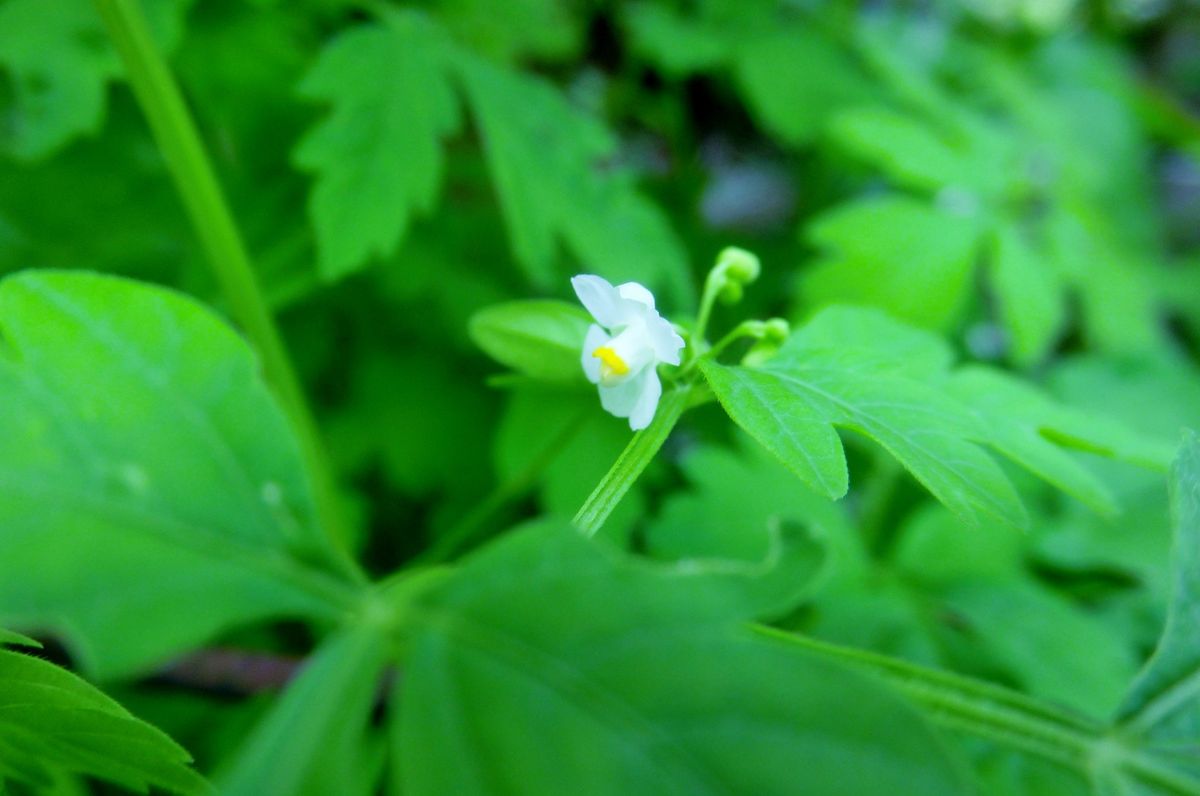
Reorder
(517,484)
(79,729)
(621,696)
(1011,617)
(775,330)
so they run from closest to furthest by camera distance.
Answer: (621,696) < (79,729) < (775,330) < (517,484) < (1011,617)

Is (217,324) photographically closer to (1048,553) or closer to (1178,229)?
(1048,553)

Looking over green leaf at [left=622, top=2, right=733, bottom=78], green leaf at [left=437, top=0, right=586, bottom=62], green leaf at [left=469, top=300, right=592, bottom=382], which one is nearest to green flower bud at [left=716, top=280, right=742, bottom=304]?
green leaf at [left=469, top=300, right=592, bottom=382]

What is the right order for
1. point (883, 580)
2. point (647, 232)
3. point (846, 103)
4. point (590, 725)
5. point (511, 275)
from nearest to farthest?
point (590, 725) < point (883, 580) < point (647, 232) < point (511, 275) < point (846, 103)

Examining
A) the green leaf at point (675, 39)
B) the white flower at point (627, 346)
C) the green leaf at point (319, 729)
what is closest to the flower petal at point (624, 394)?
the white flower at point (627, 346)

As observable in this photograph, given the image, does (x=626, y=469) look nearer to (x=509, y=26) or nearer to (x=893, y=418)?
(x=893, y=418)

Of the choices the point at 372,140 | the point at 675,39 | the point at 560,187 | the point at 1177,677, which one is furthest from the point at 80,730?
the point at 675,39

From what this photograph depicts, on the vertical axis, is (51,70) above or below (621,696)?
above

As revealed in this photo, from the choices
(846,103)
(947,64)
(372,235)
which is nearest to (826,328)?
(372,235)
